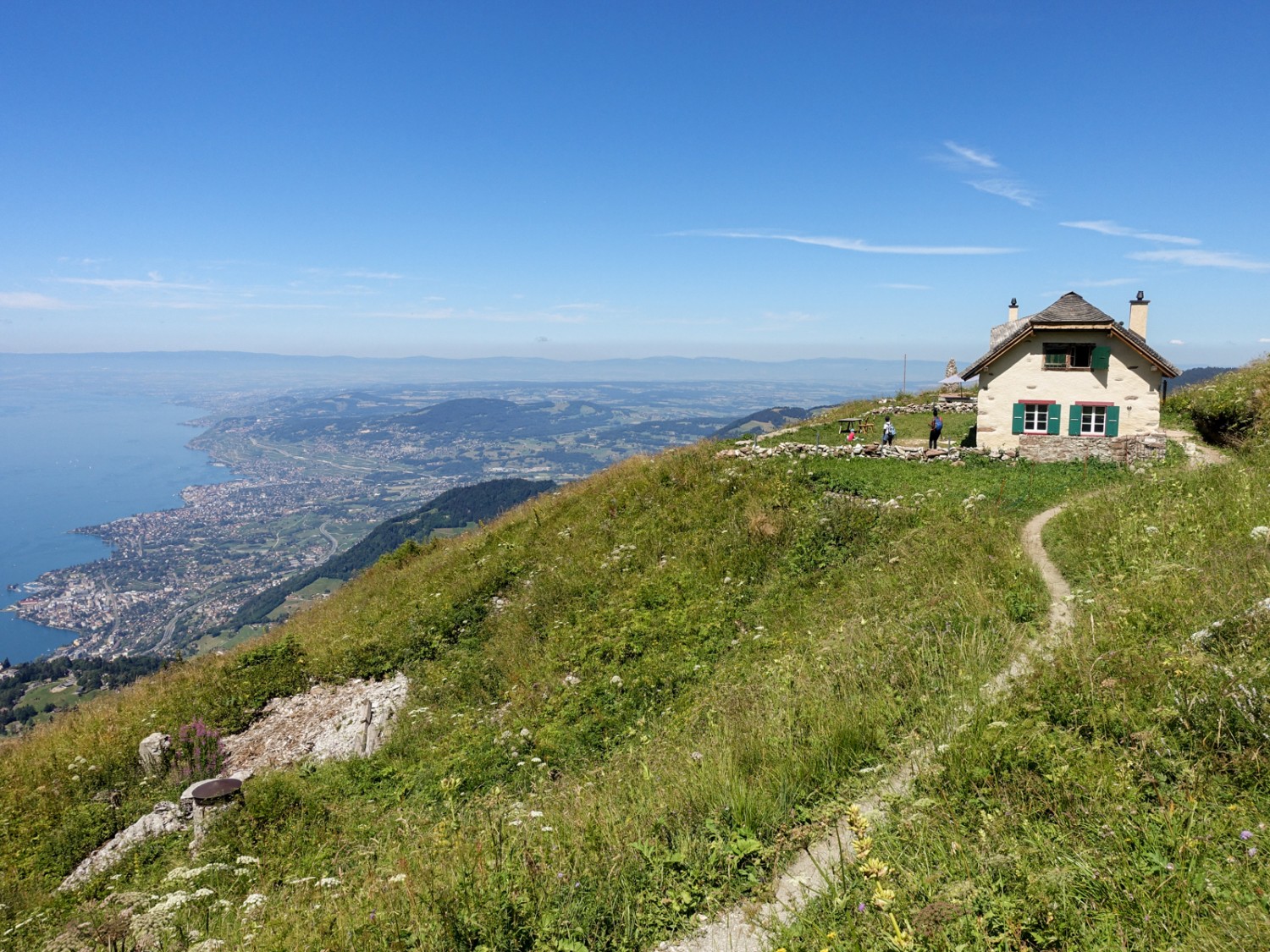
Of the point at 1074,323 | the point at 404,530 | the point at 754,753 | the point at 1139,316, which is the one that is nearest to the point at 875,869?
the point at 754,753

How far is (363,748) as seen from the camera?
11875 millimetres

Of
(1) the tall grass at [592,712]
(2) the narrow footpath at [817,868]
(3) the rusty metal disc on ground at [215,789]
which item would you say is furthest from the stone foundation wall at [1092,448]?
(3) the rusty metal disc on ground at [215,789]

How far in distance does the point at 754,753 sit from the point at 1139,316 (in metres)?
33.6

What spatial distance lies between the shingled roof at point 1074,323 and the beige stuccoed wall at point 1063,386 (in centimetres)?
30

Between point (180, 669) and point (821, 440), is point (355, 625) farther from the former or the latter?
point (821, 440)

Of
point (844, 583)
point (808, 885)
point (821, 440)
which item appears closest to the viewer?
point (808, 885)

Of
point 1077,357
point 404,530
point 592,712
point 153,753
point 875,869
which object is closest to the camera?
point 875,869

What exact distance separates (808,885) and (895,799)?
111cm

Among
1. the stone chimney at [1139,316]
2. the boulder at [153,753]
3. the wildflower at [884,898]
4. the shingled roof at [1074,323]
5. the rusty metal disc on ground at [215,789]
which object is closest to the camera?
the wildflower at [884,898]

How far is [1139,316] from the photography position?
2850 centimetres

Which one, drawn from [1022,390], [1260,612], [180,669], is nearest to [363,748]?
[180,669]

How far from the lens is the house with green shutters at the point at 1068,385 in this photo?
23.2 meters

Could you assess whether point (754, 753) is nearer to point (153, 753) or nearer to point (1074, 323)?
point (153, 753)

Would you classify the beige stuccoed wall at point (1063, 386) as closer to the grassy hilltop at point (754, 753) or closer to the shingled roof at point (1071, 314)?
the shingled roof at point (1071, 314)
